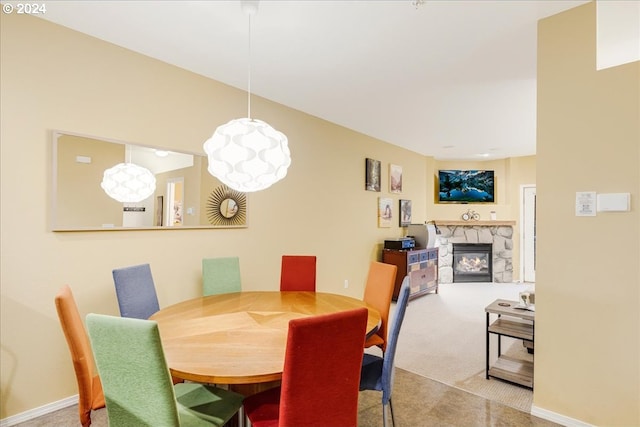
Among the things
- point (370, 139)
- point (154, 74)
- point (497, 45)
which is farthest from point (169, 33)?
point (370, 139)

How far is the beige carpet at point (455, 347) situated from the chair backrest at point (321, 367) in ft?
5.91

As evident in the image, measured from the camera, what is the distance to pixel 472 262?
22.8 ft

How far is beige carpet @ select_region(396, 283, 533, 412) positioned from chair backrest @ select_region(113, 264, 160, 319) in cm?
218

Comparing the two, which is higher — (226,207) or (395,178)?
(395,178)

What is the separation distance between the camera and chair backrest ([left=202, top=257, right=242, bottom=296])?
269 centimetres

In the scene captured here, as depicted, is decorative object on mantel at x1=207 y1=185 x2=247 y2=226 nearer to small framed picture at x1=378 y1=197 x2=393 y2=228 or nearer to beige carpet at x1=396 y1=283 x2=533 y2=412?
beige carpet at x1=396 y1=283 x2=533 y2=412

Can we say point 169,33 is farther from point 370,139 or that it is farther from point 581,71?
point 370,139

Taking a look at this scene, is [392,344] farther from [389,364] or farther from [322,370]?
[322,370]

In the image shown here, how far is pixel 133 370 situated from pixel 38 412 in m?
1.72

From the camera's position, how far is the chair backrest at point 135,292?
208cm

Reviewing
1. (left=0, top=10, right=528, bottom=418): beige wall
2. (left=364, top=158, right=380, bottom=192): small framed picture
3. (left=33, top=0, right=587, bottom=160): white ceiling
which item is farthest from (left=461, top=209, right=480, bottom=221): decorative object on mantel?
(left=0, top=10, right=528, bottom=418): beige wall

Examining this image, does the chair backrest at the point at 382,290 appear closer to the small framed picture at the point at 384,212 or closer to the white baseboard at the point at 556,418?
the white baseboard at the point at 556,418

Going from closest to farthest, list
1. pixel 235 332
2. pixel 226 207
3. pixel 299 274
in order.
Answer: pixel 235 332 < pixel 299 274 < pixel 226 207

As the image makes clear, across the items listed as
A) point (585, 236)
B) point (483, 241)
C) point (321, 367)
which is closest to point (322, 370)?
point (321, 367)
